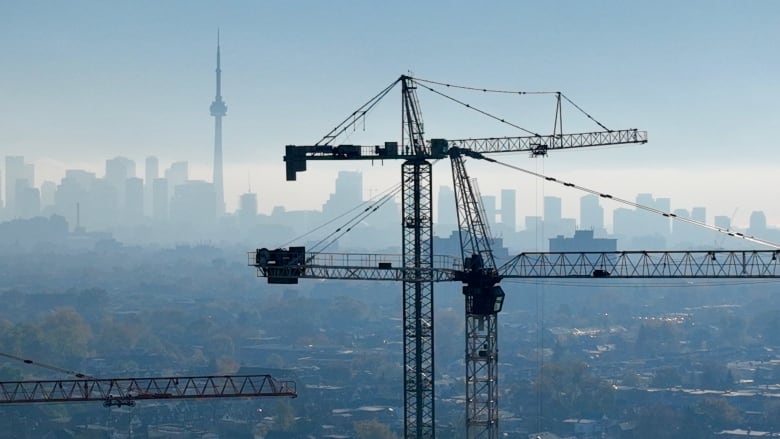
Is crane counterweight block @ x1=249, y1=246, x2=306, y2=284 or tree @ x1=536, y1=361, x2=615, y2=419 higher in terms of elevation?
crane counterweight block @ x1=249, y1=246, x2=306, y2=284

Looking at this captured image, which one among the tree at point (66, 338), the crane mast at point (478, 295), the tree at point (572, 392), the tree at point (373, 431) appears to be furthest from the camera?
the tree at point (66, 338)

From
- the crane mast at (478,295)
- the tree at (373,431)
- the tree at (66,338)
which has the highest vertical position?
the crane mast at (478,295)

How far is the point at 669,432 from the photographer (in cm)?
10981

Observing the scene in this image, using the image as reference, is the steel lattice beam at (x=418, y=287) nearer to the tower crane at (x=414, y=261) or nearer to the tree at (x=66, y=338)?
the tower crane at (x=414, y=261)

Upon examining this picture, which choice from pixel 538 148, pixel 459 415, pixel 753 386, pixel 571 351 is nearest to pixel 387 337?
pixel 571 351

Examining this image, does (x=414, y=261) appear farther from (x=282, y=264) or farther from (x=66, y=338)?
(x=66, y=338)

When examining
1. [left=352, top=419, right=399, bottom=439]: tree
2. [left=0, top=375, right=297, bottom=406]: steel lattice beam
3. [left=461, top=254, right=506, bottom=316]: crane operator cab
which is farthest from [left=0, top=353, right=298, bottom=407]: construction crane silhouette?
[left=461, top=254, right=506, bottom=316]: crane operator cab

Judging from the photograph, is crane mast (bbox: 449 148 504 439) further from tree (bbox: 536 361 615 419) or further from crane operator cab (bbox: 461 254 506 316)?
tree (bbox: 536 361 615 419)

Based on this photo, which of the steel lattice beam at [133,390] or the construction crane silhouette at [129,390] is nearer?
the construction crane silhouette at [129,390]

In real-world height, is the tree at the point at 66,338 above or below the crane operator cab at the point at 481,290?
below

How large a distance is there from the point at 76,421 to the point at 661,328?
91729 mm

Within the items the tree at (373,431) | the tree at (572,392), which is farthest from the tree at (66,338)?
the tree at (373,431)

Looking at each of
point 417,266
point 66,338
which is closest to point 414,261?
point 417,266

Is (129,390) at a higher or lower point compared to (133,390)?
higher
